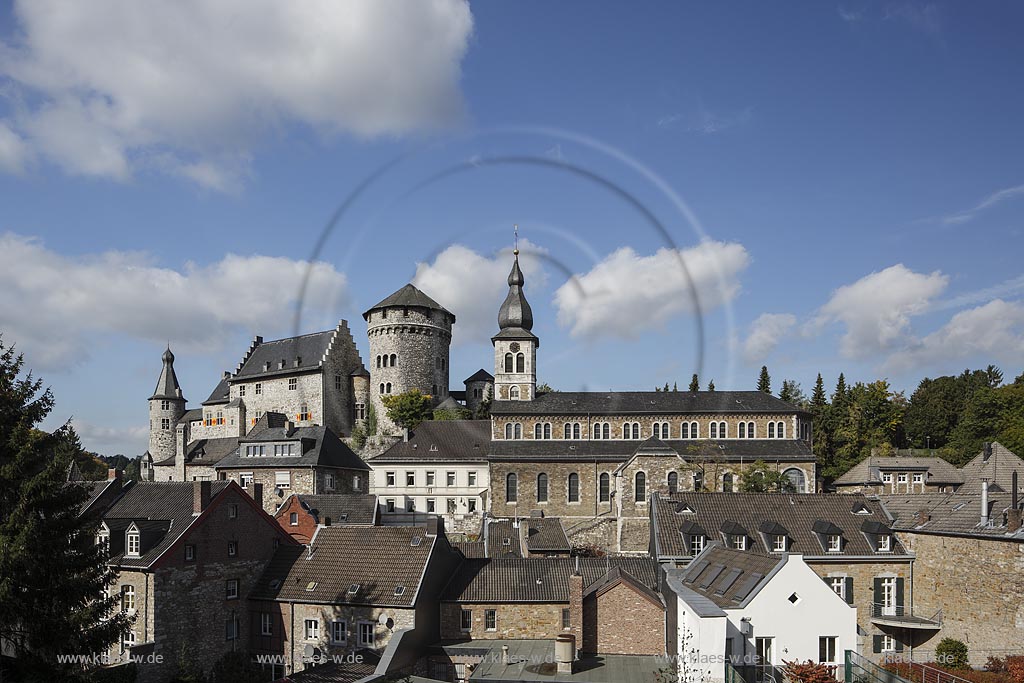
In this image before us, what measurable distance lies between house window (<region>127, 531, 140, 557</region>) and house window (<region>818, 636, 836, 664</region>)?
2915 centimetres

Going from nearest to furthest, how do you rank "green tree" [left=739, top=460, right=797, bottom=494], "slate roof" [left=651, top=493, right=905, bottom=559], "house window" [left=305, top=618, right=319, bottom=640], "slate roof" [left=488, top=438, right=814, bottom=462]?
"house window" [left=305, top=618, right=319, bottom=640], "slate roof" [left=651, top=493, right=905, bottom=559], "green tree" [left=739, top=460, right=797, bottom=494], "slate roof" [left=488, top=438, right=814, bottom=462]

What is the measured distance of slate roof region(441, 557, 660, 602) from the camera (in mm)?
40781

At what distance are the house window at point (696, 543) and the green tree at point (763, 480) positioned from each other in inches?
925

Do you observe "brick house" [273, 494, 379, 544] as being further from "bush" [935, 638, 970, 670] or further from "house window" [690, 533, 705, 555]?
"bush" [935, 638, 970, 670]

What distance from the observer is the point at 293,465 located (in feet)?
229

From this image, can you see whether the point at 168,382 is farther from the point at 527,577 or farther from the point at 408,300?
the point at 527,577

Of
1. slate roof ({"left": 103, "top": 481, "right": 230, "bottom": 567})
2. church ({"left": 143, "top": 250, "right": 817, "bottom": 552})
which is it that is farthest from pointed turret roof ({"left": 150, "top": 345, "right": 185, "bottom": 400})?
slate roof ({"left": 103, "top": 481, "right": 230, "bottom": 567})

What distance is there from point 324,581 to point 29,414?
17900 millimetres

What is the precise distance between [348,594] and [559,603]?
1009 centimetres

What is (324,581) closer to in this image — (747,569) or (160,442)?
(747,569)

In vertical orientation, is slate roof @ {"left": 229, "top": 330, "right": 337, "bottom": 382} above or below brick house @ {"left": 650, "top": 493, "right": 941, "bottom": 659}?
above

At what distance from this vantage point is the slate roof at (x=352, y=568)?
38.7 metres

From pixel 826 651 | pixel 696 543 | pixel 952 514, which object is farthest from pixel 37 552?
pixel 952 514

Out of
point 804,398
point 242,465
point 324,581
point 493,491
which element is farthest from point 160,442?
point 804,398
